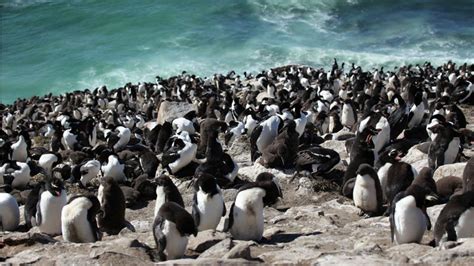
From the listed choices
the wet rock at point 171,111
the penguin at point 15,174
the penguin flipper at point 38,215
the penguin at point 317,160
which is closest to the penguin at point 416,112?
the penguin at point 317,160

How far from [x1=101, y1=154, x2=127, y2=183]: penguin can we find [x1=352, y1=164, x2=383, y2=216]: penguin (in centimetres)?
574

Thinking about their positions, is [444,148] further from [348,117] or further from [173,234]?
[348,117]

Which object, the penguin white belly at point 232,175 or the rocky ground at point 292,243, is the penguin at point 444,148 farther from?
the penguin white belly at point 232,175

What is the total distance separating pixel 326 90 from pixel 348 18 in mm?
32384

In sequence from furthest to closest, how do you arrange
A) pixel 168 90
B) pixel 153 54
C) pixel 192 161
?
pixel 153 54 → pixel 168 90 → pixel 192 161

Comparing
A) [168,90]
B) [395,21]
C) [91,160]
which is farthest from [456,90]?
[395,21]

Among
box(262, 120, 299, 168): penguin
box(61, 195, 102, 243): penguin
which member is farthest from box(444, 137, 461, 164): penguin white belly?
box(61, 195, 102, 243): penguin

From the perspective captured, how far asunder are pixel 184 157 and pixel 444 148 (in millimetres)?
5233

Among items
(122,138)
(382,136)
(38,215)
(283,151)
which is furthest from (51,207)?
(122,138)

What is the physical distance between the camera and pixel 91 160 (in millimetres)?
14539

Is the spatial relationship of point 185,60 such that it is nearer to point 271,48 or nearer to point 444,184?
point 271,48

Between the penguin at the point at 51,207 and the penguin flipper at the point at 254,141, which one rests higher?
the penguin flipper at the point at 254,141

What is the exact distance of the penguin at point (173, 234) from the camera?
7.74m

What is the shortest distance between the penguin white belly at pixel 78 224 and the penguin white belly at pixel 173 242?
1754 mm
